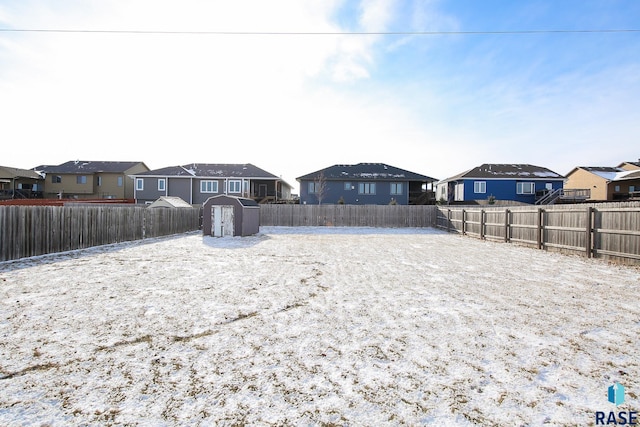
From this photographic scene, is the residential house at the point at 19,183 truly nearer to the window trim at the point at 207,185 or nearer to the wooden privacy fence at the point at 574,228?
the window trim at the point at 207,185

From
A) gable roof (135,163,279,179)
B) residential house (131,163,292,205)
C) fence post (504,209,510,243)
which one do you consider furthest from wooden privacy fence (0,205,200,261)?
fence post (504,209,510,243)

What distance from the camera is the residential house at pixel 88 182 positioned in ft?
141

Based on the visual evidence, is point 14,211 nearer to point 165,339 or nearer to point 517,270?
point 165,339

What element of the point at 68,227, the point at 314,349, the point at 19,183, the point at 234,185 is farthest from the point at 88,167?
the point at 314,349

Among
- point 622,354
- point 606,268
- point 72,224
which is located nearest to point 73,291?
point 72,224

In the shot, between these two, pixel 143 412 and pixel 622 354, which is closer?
pixel 143 412

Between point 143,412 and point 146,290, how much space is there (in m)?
4.40

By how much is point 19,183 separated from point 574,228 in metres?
59.4

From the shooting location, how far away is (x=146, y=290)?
259 inches

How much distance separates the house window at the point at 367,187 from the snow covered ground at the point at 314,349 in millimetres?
26152

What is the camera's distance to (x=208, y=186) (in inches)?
1389

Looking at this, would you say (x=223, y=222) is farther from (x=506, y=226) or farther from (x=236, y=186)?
(x=236, y=186)

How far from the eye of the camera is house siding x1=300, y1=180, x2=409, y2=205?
111ft

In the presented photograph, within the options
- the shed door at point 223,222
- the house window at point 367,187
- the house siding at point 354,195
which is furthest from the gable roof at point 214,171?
the shed door at point 223,222
